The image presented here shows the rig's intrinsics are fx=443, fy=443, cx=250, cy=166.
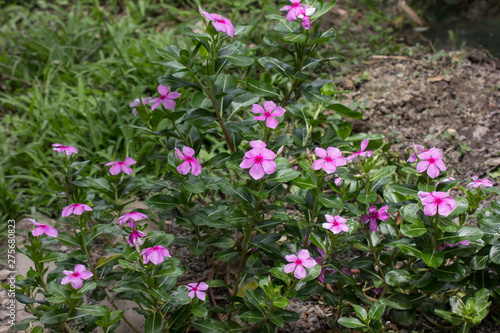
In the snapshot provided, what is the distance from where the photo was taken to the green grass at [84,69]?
320 centimetres

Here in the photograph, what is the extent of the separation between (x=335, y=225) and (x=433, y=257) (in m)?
0.40

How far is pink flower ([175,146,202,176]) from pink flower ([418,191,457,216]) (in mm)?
883

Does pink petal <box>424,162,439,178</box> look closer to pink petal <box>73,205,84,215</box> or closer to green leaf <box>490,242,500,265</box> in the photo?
green leaf <box>490,242,500,265</box>

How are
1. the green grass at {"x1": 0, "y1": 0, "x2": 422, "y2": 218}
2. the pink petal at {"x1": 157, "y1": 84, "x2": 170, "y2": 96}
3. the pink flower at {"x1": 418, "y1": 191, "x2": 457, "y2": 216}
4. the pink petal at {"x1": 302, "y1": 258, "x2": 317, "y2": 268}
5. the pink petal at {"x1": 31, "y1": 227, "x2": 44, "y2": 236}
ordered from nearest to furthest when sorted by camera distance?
1. the pink flower at {"x1": 418, "y1": 191, "x2": 457, "y2": 216}
2. the pink petal at {"x1": 302, "y1": 258, "x2": 317, "y2": 268}
3. the pink petal at {"x1": 31, "y1": 227, "x2": 44, "y2": 236}
4. the pink petal at {"x1": 157, "y1": 84, "x2": 170, "y2": 96}
5. the green grass at {"x1": 0, "y1": 0, "x2": 422, "y2": 218}

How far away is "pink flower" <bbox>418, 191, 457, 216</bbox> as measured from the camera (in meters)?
1.59

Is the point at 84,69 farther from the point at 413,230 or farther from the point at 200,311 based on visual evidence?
the point at 413,230

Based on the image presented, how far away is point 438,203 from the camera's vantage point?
161cm

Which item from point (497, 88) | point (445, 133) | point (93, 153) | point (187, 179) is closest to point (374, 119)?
point (445, 133)

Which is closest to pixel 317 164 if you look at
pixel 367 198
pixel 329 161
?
pixel 329 161

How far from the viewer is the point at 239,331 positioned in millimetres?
1942

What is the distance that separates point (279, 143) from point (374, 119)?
1.57 meters

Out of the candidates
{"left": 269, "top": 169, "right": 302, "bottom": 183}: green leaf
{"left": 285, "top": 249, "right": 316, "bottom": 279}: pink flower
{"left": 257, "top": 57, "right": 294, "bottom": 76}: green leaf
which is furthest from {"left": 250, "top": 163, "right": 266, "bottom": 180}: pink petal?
{"left": 257, "top": 57, "right": 294, "bottom": 76}: green leaf

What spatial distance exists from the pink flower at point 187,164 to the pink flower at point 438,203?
34.8 inches

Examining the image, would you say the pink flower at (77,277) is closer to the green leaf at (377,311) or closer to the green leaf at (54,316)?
the green leaf at (54,316)
